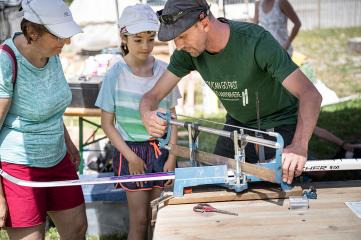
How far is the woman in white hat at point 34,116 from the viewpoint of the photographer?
325cm

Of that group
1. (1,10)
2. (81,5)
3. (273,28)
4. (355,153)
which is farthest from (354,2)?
(1,10)

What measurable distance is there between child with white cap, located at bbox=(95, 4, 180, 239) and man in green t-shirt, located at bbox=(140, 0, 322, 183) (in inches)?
13.5

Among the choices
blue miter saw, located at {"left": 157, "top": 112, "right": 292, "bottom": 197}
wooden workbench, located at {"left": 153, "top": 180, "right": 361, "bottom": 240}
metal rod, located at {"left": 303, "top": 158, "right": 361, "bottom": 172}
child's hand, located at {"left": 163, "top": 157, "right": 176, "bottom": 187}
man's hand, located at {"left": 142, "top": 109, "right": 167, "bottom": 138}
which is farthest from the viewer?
child's hand, located at {"left": 163, "top": 157, "right": 176, "bottom": 187}

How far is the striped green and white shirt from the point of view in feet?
13.2

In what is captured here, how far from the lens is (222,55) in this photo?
3404mm

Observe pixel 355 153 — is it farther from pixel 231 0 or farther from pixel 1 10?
pixel 231 0

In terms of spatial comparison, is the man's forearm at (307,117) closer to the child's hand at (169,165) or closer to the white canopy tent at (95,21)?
the child's hand at (169,165)

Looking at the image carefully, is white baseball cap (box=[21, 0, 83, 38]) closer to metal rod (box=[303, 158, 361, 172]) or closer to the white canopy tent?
metal rod (box=[303, 158, 361, 172])

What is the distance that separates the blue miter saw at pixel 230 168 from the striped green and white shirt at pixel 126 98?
72 centimetres

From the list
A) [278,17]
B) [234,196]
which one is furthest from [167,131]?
[278,17]

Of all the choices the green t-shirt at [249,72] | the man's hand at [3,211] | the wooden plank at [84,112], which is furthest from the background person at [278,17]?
the man's hand at [3,211]

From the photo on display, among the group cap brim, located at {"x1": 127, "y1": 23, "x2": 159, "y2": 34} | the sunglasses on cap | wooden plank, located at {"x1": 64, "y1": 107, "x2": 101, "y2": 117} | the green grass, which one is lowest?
the green grass

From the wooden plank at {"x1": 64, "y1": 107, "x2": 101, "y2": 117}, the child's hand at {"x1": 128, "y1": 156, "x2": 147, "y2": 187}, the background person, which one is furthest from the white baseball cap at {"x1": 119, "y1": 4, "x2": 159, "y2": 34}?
the background person

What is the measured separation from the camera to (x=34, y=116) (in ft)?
11.1
